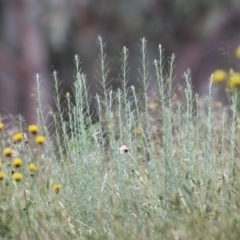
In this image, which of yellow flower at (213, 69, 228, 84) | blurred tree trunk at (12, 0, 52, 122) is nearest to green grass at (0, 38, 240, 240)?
yellow flower at (213, 69, 228, 84)

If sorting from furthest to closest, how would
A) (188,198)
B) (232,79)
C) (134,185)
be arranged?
(232,79) < (134,185) < (188,198)

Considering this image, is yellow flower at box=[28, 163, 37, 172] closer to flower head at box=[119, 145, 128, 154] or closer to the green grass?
the green grass

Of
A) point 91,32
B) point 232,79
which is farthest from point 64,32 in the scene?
point 232,79

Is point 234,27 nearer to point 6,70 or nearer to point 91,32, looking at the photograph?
point 91,32

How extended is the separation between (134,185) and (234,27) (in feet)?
38.9

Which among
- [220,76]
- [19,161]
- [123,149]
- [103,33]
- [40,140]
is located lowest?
[123,149]

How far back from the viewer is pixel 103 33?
15359 millimetres

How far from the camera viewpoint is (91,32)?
15.4 metres

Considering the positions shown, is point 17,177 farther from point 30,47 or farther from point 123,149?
point 30,47

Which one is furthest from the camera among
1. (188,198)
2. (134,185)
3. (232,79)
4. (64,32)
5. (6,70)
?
(6,70)

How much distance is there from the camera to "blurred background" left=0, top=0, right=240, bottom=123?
15031 mm

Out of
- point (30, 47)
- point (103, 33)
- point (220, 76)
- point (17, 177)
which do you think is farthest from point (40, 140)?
point (30, 47)

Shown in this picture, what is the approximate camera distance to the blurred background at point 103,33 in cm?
1503

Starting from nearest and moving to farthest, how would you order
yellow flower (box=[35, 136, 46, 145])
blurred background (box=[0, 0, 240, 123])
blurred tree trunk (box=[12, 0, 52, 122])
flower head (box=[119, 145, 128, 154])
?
flower head (box=[119, 145, 128, 154]) → yellow flower (box=[35, 136, 46, 145]) → blurred background (box=[0, 0, 240, 123]) → blurred tree trunk (box=[12, 0, 52, 122])
